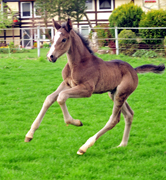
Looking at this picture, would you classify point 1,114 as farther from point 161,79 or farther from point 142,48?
point 142,48

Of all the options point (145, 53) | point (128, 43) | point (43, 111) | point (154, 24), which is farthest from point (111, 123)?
point (154, 24)

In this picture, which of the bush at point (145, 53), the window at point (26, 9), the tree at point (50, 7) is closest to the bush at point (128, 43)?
the bush at point (145, 53)

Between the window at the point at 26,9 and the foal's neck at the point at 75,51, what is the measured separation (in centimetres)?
3117

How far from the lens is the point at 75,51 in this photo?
4.99m

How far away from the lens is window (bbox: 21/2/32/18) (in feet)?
114

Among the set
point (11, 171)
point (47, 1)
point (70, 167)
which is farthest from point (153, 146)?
point (47, 1)

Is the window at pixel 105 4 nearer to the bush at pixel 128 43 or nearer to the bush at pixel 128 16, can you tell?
the bush at pixel 128 16

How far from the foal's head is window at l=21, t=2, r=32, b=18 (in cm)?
3138

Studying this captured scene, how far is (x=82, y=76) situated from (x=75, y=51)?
0.42 m

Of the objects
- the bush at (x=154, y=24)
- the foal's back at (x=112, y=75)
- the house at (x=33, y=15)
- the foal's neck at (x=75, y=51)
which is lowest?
the foal's back at (x=112, y=75)

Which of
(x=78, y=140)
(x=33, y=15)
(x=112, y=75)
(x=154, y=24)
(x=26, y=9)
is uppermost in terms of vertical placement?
(x=26, y=9)

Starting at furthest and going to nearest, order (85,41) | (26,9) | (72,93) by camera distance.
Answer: (26,9), (85,41), (72,93)

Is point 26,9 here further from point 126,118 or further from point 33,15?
point 126,118

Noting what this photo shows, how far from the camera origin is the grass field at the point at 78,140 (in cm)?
484
